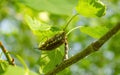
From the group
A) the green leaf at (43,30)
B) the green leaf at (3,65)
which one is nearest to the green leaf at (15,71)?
the green leaf at (3,65)

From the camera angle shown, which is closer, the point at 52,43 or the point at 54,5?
the point at 54,5

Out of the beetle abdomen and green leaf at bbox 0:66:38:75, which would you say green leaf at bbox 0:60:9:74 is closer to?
green leaf at bbox 0:66:38:75

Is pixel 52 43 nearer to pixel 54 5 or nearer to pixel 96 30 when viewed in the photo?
pixel 96 30

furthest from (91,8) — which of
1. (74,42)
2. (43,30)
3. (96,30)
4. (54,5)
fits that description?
(74,42)

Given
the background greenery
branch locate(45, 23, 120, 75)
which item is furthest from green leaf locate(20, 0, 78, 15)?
the background greenery

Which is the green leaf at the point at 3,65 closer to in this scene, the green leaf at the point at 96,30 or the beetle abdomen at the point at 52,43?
the beetle abdomen at the point at 52,43

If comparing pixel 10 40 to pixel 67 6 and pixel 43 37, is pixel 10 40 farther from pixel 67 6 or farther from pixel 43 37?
pixel 67 6
